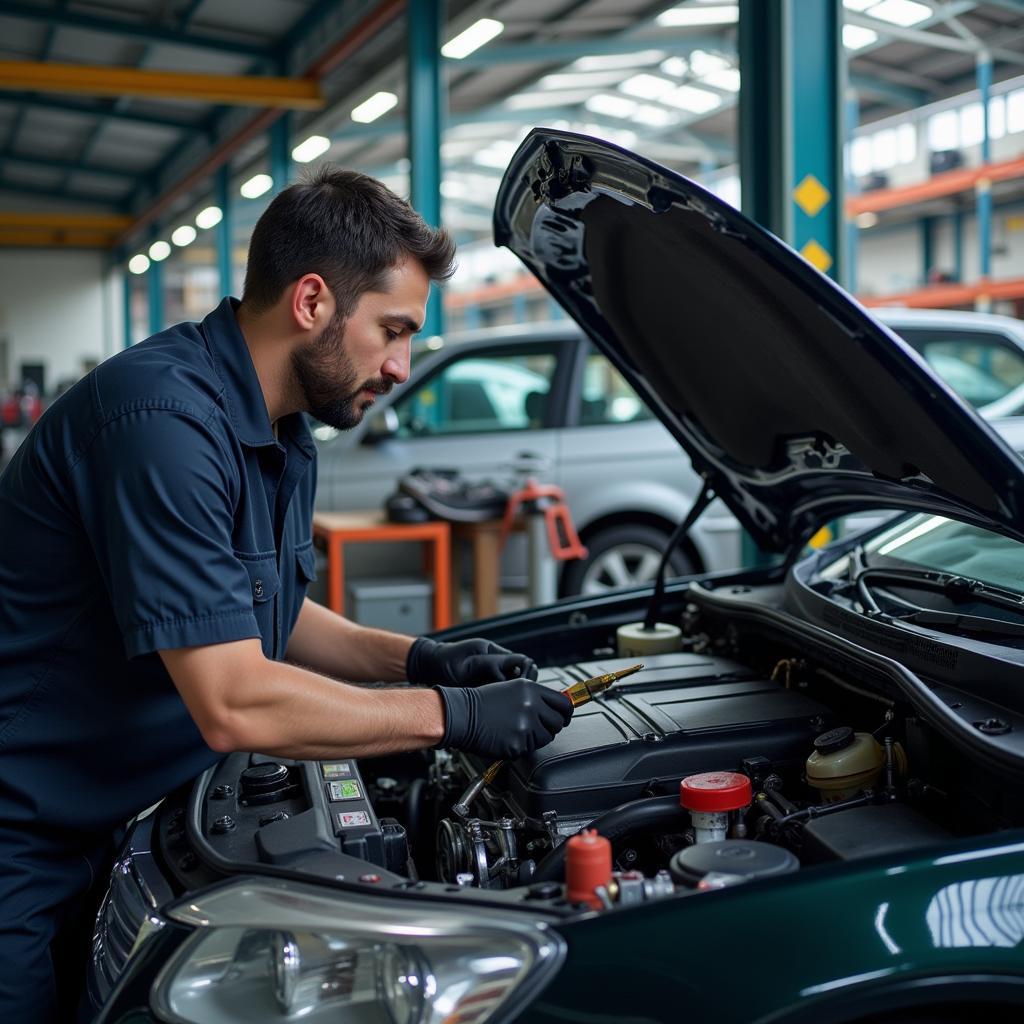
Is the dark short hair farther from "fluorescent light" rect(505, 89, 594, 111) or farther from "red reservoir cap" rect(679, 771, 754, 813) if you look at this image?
"fluorescent light" rect(505, 89, 594, 111)

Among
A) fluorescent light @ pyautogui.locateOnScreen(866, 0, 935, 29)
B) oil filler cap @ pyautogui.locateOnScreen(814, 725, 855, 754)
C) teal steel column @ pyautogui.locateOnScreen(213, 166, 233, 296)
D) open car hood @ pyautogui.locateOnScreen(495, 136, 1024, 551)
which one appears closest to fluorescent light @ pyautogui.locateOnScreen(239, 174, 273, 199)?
teal steel column @ pyautogui.locateOnScreen(213, 166, 233, 296)

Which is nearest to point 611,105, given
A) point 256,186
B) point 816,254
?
point 256,186

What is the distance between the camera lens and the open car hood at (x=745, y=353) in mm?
1493

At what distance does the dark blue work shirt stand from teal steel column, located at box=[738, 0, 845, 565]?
2.87 m

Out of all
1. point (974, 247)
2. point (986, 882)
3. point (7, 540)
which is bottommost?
point (986, 882)

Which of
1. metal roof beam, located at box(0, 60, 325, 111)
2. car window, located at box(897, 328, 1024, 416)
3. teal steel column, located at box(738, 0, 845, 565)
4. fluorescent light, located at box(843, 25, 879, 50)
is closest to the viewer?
teal steel column, located at box(738, 0, 845, 565)

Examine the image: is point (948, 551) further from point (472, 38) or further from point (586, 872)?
point (472, 38)

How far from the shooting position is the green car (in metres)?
1.20

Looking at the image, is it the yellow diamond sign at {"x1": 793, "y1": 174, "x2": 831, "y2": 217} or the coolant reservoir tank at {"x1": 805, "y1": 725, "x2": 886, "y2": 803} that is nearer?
the coolant reservoir tank at {"x1": 805, "y1": 725, "x2": 886, "y2": 803}

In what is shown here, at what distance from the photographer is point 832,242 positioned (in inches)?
167

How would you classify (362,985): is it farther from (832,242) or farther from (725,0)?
(725,0)

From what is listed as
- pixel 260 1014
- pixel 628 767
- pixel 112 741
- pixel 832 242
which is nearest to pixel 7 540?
pixel 112 741

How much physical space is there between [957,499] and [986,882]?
0.60 meters

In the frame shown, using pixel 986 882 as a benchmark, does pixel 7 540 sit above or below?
above
